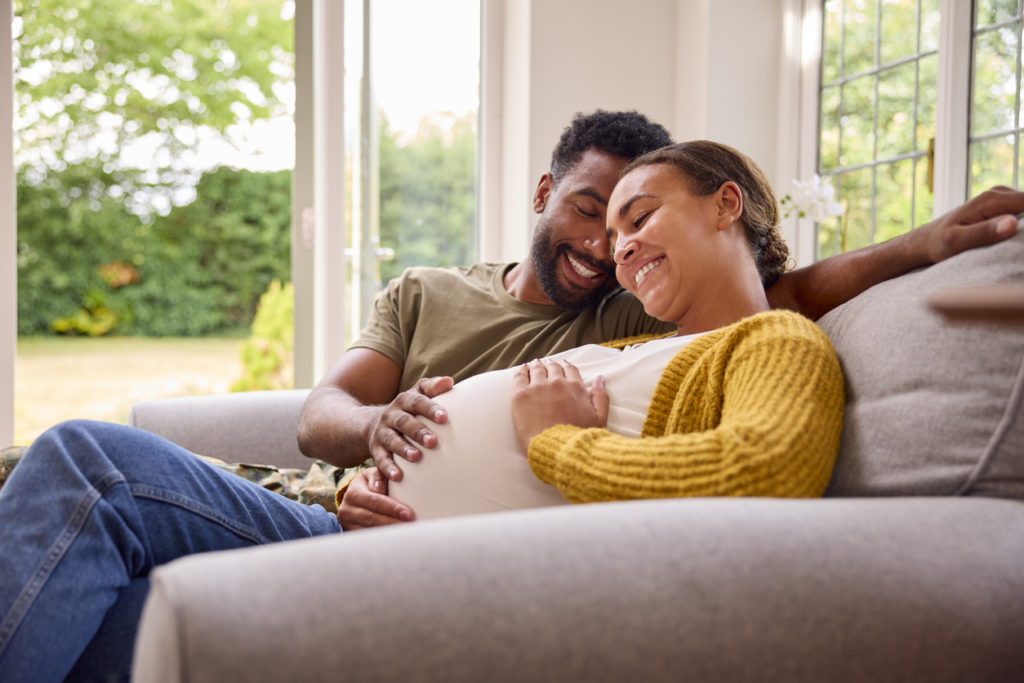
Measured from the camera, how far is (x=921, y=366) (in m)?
0.95

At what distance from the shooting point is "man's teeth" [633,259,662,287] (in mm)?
1345

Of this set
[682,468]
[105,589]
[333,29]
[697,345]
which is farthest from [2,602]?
[333,29]

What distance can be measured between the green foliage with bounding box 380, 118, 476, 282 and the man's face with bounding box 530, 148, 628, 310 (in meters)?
1.60

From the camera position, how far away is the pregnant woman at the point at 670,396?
2.88ft

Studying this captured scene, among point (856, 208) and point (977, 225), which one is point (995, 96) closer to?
point (856, 208)

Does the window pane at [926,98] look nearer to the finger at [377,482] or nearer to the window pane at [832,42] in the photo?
the window pane at [832,42]

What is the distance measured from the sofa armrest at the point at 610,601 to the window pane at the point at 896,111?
7.80 feet

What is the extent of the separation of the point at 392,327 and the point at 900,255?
1.03m

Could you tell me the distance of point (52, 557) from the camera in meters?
0.89

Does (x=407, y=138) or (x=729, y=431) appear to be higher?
(x=407, y=138)

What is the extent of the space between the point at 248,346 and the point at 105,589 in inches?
209

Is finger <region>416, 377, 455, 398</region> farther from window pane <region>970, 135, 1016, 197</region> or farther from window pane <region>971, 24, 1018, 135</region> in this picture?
window pane <region>971, 24, 1018, 135</region>

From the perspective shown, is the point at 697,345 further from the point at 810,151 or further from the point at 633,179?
the point at 810,151

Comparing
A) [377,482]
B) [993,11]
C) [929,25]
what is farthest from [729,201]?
[929,25]
